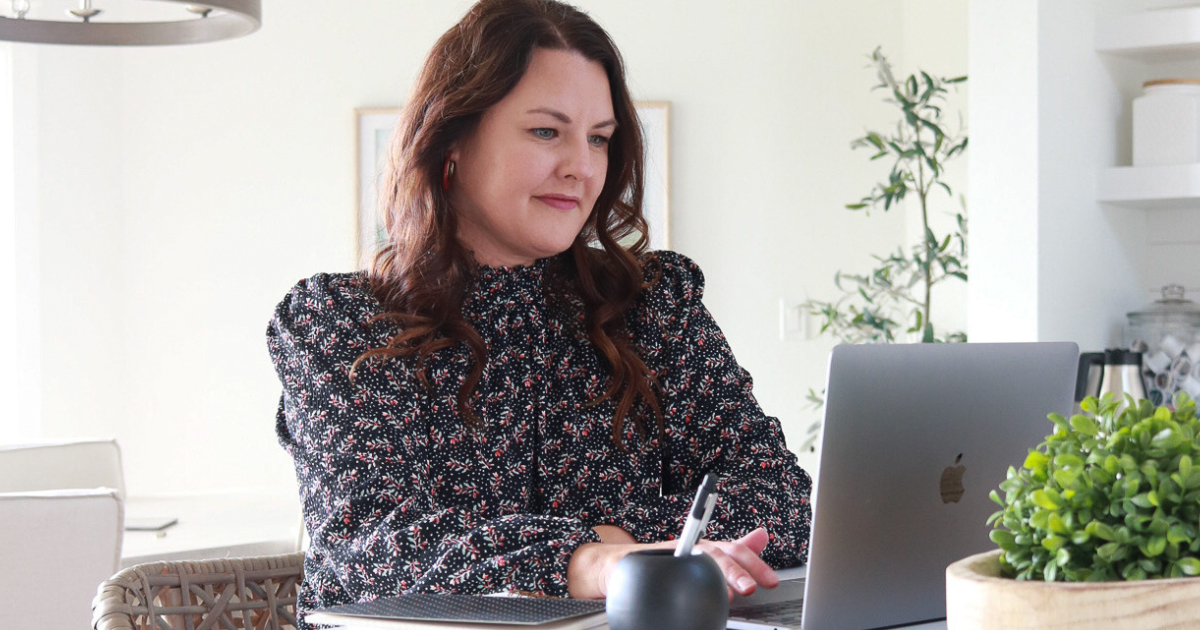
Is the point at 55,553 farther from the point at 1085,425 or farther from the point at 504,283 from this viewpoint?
the point at 1085,425

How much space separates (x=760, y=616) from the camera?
102 cm

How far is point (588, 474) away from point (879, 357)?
2.22 feet

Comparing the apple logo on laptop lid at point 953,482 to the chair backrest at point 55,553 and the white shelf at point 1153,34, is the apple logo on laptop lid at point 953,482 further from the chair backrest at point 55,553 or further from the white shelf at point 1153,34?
the white shelf at point 1153,34

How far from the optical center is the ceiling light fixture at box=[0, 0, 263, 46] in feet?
6.40

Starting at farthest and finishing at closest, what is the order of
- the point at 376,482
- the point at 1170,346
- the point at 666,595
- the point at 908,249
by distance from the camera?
the point at 908,249, the point at 1170,346, the point at 376,482, the point at 666,595

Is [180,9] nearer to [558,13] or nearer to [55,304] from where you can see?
[558,13]

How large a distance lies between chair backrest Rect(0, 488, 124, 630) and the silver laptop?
126 cm

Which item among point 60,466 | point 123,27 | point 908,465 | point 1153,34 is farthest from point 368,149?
point 908,465

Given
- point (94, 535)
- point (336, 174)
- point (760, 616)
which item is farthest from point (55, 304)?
point (760, 616)

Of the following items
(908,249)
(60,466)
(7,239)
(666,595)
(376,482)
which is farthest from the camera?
(908,249)

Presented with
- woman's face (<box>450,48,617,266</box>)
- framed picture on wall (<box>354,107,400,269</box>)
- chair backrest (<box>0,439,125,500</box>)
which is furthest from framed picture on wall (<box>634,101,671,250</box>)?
woman's face (<box>450,48,617,266</box>)

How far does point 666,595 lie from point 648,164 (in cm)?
344

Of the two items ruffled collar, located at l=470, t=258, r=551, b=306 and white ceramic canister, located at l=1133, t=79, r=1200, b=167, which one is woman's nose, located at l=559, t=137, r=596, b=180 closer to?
ruffled collar, located at l=470, t=258, r=551, b=306

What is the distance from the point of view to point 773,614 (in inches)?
40.5
